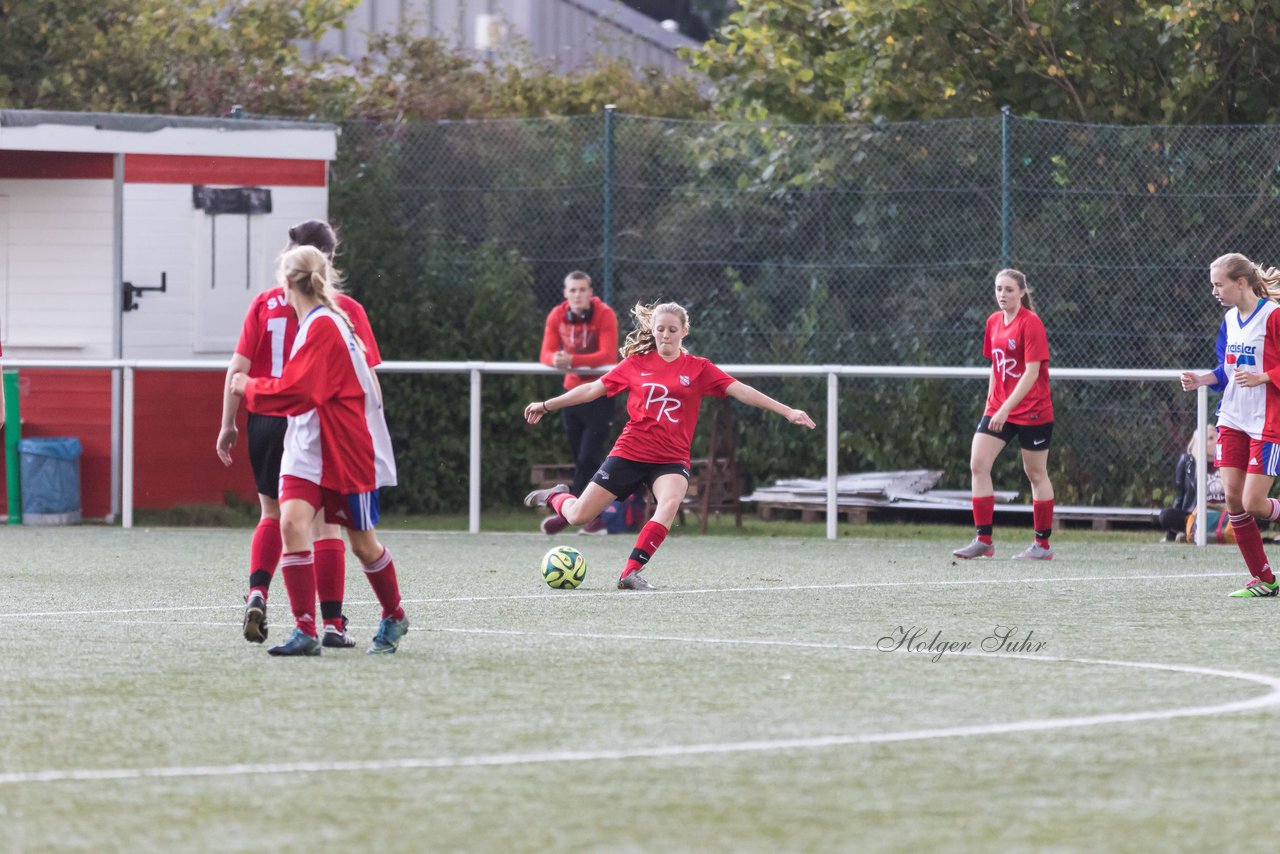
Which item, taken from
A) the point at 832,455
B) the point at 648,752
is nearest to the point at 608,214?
the point at 832,455

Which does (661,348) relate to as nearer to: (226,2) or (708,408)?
(708,408)

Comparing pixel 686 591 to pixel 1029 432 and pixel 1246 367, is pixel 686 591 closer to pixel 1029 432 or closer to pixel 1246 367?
pixel 1246 367

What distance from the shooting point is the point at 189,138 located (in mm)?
15180

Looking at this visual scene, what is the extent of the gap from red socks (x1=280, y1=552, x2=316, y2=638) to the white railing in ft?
19.3

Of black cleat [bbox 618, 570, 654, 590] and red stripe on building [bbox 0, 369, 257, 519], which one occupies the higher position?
red stripe on building [bbox 0, 369, 257, 519]

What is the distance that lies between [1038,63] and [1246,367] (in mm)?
6938

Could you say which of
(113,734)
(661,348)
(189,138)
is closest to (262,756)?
(113,734)

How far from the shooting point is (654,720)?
19.0 feet

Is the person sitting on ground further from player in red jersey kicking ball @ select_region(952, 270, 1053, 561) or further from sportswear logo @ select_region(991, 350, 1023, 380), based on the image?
sportswear logo @ select_region(991, 350, 1023, 380)

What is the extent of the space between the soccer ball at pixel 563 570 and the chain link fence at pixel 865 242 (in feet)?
17.7

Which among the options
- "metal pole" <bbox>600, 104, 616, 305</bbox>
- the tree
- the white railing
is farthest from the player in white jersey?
"metal pole" <bbox>600, 104, 616, 305</bbox>

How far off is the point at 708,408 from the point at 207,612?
691 cm

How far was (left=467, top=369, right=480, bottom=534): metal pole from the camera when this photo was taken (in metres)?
A: 13.8

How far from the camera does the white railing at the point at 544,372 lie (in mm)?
13047
